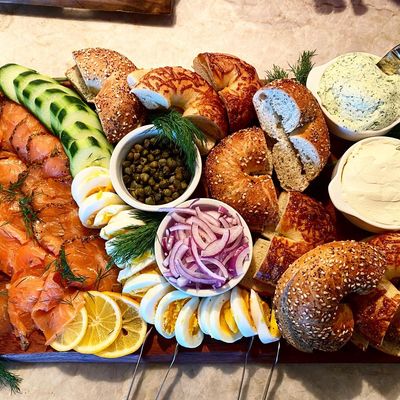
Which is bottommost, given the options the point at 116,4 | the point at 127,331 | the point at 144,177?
the point at 127,331

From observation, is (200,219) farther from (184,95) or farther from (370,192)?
(370,192)

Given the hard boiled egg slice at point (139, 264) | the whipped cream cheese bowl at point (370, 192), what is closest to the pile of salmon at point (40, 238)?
the hard boiled egg slice at point (139, 264)

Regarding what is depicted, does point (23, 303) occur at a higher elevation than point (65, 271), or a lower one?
lower

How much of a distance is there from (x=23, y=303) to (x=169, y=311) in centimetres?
60

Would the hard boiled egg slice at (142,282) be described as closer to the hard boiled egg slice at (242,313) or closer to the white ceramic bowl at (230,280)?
the white ceramic bowl at (230,280)

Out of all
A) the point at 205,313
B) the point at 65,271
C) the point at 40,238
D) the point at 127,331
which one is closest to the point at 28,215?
the point at 40,238

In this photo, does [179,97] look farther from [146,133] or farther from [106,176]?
[106,176]

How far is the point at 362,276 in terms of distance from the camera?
1.85 meters

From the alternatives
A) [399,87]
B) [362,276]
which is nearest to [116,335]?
[362,276]

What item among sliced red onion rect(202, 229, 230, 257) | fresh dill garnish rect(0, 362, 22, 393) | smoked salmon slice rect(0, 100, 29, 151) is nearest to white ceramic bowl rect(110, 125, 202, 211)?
sliced red onion rect(202, 229, 230, 257)

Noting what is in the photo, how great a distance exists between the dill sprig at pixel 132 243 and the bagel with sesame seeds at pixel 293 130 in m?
0.63

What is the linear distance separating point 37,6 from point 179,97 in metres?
1.28

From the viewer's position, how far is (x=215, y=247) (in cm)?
194

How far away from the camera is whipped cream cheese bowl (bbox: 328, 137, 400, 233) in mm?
2094
